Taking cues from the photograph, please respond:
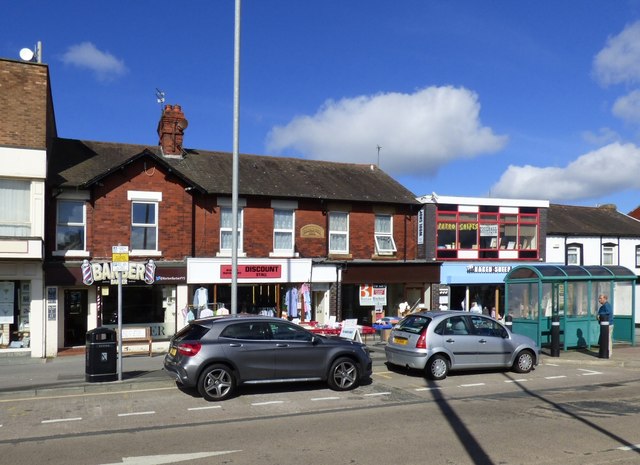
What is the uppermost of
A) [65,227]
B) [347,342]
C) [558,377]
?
[65,227]

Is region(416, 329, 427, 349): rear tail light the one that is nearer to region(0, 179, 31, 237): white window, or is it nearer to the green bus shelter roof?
the green bus shelter roof

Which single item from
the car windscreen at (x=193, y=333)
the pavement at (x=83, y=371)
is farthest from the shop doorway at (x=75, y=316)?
the car windscreen at (x=193, y=333)

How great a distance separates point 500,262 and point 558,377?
1327cm

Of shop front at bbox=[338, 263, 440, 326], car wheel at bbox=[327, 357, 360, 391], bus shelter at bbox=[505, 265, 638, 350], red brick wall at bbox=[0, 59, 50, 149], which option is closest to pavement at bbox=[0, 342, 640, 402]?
bus shelter at bbox=[505, 265, 638, 350]

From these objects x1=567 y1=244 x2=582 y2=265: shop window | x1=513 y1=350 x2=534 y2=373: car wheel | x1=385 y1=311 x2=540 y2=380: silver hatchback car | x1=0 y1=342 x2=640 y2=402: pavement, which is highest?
x1=567 y1=244 x2=582 y2=265: shop window

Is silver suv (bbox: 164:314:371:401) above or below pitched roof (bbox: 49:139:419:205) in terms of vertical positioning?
below

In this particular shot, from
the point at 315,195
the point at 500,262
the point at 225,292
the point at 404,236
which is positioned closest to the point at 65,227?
the point at 225,292

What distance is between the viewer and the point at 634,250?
31750mm

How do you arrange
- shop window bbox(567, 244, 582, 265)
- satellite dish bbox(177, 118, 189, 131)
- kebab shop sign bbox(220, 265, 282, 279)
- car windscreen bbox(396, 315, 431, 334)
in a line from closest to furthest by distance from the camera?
car windscreen bbox(396, 315, 431, 334)
kebab shop sign bbox(220, 265, 282, 279)
satellite dish bbox(177, 118, 189, 131)
shop window bbox(567, 244, 582, 265)

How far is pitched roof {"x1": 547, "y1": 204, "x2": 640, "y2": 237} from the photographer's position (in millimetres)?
30109

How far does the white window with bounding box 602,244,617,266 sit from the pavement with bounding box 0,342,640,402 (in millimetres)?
12896

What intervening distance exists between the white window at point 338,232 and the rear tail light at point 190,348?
12.3 metres

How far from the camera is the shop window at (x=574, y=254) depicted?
2984cm

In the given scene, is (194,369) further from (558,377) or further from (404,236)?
(404,236)
